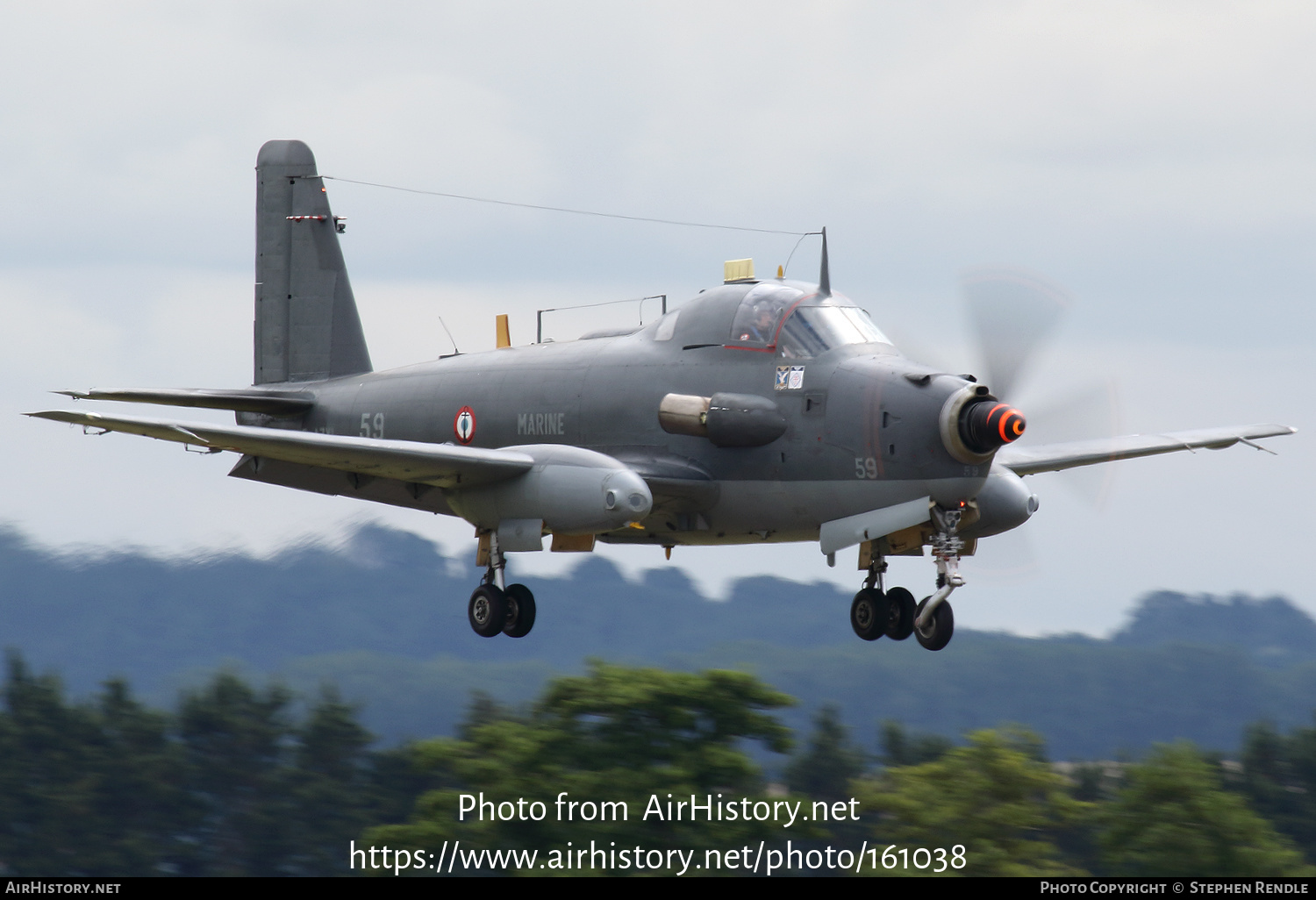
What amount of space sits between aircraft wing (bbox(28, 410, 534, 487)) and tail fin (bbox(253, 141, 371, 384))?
745 cm

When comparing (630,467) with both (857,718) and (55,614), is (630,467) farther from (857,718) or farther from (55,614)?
(857,718)

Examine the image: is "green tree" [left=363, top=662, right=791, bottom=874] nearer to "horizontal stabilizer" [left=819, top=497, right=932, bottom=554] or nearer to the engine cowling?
the engine cowling

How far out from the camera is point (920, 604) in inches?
860

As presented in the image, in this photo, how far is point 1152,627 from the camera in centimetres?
11131

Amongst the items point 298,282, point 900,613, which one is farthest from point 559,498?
point 298,282

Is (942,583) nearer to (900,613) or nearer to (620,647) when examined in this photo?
(900,613)

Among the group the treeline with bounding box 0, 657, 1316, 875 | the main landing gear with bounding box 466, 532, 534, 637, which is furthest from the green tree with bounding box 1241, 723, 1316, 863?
the main landing gear with bounding box 466, 532, 534, 637

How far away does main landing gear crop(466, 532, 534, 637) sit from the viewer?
23672 millimetres

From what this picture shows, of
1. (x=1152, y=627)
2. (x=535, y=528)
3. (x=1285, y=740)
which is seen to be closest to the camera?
(x=535, y=528)

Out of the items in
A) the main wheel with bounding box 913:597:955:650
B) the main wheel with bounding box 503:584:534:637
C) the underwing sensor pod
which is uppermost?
the underwing sensor pod

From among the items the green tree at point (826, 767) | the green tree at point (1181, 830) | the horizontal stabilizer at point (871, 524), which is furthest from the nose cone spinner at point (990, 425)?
the green tree at point (826, 767)
